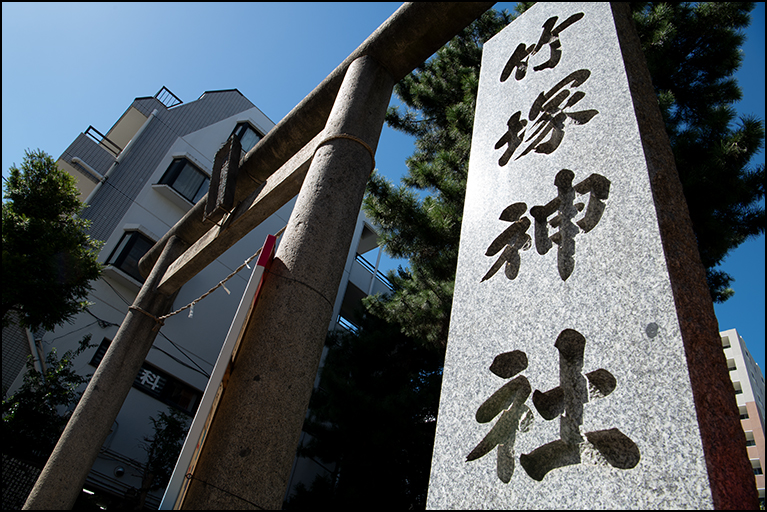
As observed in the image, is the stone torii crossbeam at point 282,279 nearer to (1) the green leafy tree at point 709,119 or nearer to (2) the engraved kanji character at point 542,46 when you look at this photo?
(2) the engraved kanji character at point 542,46

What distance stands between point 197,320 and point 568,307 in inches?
464

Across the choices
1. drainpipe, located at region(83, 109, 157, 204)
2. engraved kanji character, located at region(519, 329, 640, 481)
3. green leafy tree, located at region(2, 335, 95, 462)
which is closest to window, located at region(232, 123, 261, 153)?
drainpipe, located at region(83, 109, 157, 204)

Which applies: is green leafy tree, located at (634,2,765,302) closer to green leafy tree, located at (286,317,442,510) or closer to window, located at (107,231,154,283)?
green leafy tree, located at (286,317,442,510)

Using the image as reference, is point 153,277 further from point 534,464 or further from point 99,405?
point 534,464

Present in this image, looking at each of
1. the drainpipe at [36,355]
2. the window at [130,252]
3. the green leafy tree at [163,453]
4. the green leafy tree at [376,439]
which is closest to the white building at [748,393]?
the green leafy tree at [376,439]

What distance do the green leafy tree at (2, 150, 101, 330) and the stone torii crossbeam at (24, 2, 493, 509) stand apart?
1.56 metres

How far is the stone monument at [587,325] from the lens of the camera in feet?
4.82

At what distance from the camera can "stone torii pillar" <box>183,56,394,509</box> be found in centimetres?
215

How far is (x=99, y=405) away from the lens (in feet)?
17.0

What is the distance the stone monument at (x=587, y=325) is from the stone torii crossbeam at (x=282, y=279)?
80 centimetres

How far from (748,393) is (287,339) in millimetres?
42396

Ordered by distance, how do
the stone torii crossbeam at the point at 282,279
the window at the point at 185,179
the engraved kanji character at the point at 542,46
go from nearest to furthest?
1. the stone torii crossbeam at the point at 282,279
2. the engraved kanji character at the point at 542,46
3. the window at the point at 185,179

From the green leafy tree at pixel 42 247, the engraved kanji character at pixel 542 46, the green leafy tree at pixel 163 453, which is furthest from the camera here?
the green leafy tree at pixel 163 453

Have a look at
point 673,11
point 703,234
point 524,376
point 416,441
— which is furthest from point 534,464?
point 673,11
